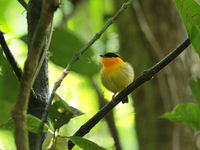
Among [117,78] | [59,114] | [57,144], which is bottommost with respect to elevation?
[57,144]

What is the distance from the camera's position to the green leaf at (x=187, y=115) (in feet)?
5.34

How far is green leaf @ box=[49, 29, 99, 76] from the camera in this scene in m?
1.94

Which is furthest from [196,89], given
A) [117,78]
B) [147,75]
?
[117,78]

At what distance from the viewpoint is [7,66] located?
65.7 inches

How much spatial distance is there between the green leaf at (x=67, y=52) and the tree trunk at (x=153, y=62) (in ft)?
5.42

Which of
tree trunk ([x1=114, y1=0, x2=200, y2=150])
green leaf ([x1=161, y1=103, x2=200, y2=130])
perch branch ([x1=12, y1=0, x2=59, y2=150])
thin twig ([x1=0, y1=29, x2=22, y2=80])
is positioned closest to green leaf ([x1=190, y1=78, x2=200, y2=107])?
green leaf ([x1=161, y1=103, x2=200, y2=130])

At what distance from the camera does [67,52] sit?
6.48ft

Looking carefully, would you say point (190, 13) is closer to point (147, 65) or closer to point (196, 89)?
point (196, 89)

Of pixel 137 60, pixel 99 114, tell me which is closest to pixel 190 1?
pixel 99 114

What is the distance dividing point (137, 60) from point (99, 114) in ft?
10.4

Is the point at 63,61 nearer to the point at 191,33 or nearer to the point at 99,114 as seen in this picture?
the point at 99,114

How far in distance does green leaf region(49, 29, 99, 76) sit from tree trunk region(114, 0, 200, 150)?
5.42ft

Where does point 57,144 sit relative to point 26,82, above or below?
below

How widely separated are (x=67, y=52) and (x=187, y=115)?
2.54 ft
